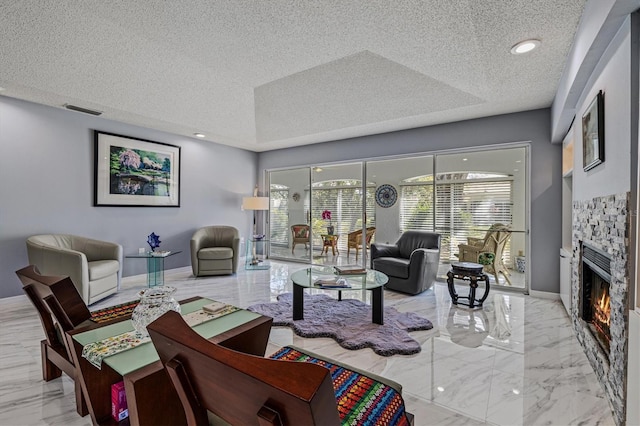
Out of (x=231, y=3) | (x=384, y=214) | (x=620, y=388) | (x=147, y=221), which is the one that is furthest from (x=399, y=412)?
(x=147, y=221)

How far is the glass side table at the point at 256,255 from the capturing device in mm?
6060

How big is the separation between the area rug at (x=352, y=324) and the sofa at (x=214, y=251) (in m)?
1.75

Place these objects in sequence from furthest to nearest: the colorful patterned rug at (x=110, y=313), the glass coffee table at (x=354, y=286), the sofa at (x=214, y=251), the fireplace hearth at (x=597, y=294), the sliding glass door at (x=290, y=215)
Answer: the sliding glass door at (x=290, y=215) < the sofa at (x=214, y=251) < the glass coffee table at (x=354, y=286) < the fireplace hearth at (x=597, y=294) < the colorful patterned rug at (x=110, y=313)

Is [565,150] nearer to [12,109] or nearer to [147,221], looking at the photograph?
[147,221]

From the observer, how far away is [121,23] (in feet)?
8.23

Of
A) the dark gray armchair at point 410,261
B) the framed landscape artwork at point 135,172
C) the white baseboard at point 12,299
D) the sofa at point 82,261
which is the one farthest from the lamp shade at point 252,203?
the white baseboard at point 12,299

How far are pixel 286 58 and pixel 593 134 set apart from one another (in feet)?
8.61

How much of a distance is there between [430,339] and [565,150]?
10.1 ft

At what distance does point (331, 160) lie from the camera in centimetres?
614

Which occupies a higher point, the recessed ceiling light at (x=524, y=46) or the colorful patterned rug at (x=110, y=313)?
the recessed ceiling light at (x=524, y=46)

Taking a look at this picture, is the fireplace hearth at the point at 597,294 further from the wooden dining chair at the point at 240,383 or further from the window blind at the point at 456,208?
the wooden dining chair at the point at 240,383

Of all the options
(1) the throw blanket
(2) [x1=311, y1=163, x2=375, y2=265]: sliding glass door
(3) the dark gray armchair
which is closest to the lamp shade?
(2) [x1=311, y1=163, x2=375, y2=265]: sliding glass door

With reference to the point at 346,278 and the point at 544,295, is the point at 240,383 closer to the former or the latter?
the point at 346,278

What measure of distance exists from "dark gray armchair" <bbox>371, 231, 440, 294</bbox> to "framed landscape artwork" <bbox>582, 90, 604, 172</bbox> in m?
2.05
